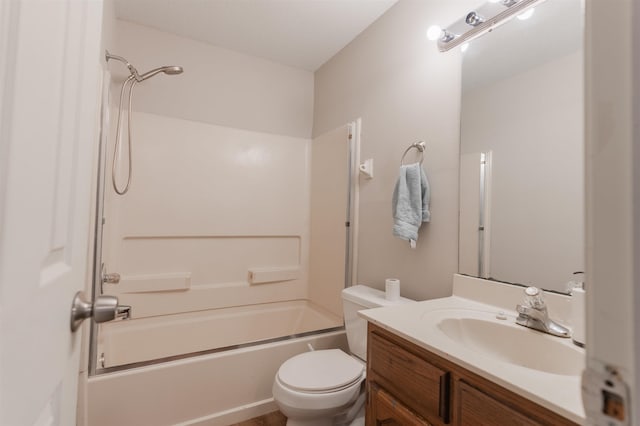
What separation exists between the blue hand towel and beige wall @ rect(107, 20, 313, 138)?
1.37 m

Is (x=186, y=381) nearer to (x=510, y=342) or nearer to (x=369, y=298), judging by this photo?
(x=369, y=298)

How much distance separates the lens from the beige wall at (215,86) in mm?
2088

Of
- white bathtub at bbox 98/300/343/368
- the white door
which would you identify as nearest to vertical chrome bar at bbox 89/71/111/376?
white bathtub at bbox 98/300/343/368

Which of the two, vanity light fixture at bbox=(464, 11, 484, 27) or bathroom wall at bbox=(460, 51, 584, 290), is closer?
bathroom wall at bbox=(460, 51, 584, 290)

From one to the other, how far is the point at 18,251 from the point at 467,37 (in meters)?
1.63

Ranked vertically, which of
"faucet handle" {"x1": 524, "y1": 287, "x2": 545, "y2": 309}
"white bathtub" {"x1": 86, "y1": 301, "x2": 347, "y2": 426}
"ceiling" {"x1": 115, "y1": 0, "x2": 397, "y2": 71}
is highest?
"ceiling" {"x1": 115, "y1": 0, "x2": 397, "y2": 71}

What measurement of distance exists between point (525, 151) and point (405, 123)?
2.25 ft

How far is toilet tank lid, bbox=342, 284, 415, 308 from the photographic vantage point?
1541 millimetres

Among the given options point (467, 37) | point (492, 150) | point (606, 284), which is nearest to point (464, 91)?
point (467, 37)

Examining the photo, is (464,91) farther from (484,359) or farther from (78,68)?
(78,68)

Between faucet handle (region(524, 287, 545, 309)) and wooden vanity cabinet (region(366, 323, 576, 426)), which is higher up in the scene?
faucet handle (region(524, 287, 545, 309))

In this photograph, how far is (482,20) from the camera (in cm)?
129

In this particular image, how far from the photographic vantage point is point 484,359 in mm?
784

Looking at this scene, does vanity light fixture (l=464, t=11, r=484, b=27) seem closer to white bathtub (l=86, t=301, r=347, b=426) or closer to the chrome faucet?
the chrome faucet
